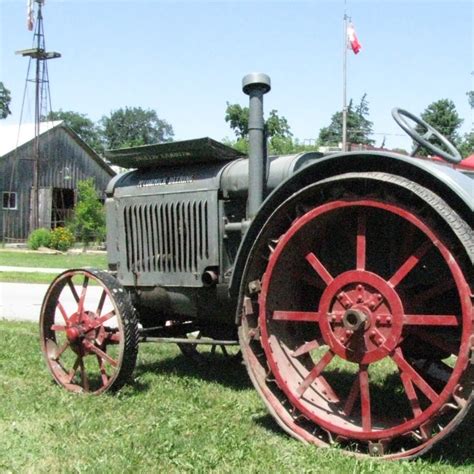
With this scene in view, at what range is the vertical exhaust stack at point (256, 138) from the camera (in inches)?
167

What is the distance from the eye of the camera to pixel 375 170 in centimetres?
325

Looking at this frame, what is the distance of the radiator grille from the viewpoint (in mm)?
4789

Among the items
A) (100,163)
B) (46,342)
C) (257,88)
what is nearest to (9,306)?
(46,342)

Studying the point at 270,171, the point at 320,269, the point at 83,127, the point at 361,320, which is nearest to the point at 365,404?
the point at 361,320

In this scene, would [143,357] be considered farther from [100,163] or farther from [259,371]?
[100,163]

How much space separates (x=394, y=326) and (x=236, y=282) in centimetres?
96

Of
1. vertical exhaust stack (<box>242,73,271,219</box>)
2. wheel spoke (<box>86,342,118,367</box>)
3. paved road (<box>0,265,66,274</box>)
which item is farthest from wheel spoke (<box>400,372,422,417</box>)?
paved road (<box>0,265,66,274</box>)

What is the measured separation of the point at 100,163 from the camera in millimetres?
36625

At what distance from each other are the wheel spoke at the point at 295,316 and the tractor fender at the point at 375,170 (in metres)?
0.32

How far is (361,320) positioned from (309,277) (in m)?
0.72

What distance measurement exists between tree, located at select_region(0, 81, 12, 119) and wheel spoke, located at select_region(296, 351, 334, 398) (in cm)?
7797

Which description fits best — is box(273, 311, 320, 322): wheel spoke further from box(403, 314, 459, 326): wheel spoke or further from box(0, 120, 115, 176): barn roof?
box(0, 120, 115, 176): barn roof

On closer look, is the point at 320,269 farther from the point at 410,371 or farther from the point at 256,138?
the point at 256,138

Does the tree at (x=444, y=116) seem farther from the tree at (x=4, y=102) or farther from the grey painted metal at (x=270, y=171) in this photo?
the grey painted metal at (x=270, y=171)
